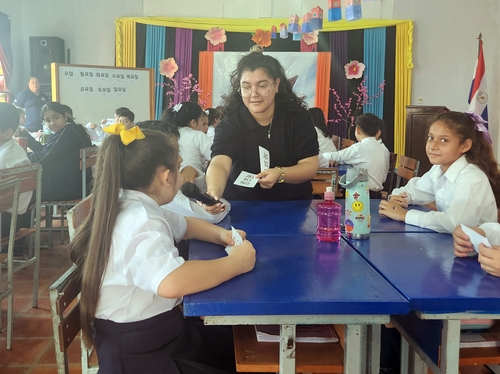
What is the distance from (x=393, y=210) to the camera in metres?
1.77

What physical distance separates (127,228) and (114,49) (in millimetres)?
6865

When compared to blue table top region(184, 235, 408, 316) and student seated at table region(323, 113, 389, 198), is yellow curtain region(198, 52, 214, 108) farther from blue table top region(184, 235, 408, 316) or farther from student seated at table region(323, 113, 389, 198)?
blue table top region(184, 235, 408, 316)

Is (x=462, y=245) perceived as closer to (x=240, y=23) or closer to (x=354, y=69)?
(x=354, y=69)

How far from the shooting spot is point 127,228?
3.71ft

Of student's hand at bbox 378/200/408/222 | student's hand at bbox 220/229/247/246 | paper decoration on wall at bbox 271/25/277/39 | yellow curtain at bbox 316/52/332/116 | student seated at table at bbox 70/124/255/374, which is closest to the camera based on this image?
student seated at table at bbox 70/124/255/374

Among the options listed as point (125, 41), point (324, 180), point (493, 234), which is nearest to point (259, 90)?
point (493, 234)

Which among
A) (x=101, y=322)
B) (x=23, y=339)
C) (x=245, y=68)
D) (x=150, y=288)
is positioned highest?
(x=245, y=68)

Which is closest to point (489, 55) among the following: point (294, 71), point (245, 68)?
point (294, 71)

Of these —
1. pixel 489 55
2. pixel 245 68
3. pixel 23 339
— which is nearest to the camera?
pixel 245 68

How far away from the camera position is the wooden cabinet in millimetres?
5410

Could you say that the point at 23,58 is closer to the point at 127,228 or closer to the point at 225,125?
the point at 225,125

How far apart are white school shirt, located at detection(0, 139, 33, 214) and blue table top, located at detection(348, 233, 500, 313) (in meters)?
2.25

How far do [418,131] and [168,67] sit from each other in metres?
3.77

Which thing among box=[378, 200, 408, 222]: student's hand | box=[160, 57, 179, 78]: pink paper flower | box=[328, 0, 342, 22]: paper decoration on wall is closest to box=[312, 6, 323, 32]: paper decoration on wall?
box=[328, 0, 342, 22]: paper decoration on wall
